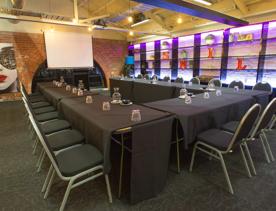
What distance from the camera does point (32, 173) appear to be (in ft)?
7.53

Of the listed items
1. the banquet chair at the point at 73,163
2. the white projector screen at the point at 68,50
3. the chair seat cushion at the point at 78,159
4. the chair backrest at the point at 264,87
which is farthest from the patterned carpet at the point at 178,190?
the white projector screen at the point at 68,50

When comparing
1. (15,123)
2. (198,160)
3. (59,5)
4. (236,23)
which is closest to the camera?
(198,160)

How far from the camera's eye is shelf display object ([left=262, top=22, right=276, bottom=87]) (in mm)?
4761

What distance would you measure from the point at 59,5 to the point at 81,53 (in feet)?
6.37

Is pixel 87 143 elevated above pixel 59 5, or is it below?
below

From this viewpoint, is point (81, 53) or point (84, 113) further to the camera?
point (81, 53)

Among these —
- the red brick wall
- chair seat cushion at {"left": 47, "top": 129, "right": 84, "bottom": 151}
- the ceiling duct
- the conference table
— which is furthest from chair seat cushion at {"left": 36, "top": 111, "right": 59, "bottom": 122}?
the red brick wall

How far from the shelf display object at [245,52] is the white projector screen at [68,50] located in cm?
564

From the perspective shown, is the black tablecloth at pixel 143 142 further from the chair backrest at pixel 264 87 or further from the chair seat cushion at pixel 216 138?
the chair backrest at pixel 264 87

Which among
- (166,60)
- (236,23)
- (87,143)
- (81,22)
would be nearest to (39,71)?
(81,22)

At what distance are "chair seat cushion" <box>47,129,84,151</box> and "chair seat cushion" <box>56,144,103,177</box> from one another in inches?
6.2

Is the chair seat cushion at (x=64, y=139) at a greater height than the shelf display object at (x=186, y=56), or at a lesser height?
lesser

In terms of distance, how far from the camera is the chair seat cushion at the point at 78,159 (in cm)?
154

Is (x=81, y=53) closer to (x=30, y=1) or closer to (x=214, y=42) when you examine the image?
(x=30, y=1)
